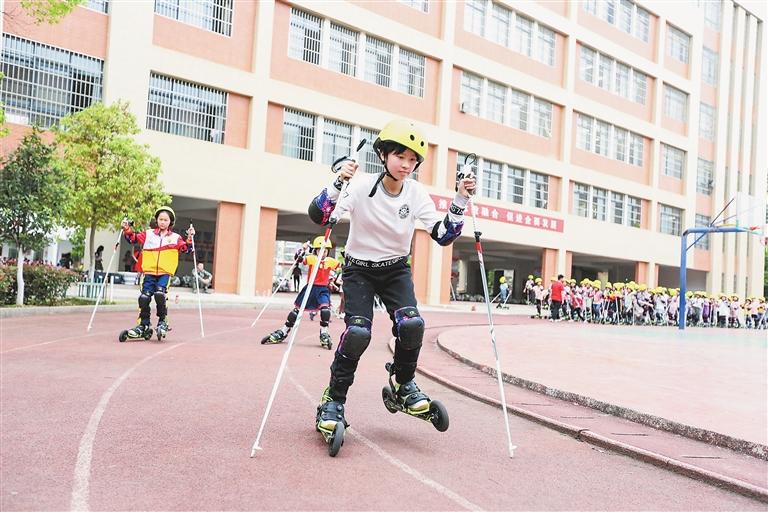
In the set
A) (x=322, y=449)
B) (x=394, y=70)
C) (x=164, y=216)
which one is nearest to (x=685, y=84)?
(x=394, y=70)

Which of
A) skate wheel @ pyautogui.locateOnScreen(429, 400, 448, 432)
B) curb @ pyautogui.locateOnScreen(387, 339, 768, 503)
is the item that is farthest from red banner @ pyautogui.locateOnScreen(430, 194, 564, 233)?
skate wheel @ pyautogui.locateOnScreen(429, 400, 448, 432)

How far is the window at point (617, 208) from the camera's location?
42.8m

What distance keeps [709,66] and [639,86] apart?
1085 cm

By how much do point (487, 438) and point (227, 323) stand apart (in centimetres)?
1126

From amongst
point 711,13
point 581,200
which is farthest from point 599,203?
point 711,13

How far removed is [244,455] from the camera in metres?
4.34

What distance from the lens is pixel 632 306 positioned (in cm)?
3294

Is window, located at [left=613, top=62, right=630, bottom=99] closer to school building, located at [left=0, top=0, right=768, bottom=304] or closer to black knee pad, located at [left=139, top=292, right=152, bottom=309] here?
school building, located at [left=0, top=0, right=768, bottom=304]

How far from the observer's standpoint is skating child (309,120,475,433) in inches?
193

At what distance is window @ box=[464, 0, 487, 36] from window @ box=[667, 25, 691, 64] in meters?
19.1

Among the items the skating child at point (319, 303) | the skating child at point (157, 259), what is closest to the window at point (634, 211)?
the skating child at point (319, 303)

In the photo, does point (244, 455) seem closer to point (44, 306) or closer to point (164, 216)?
point (164, 216)

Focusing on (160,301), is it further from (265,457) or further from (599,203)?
(599,203)

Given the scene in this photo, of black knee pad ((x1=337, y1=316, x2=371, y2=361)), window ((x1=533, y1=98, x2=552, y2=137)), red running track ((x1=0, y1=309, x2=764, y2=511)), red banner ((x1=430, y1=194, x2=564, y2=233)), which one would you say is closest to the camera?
red running track ((x1=0, y1=309, x2=764, y2=511))
